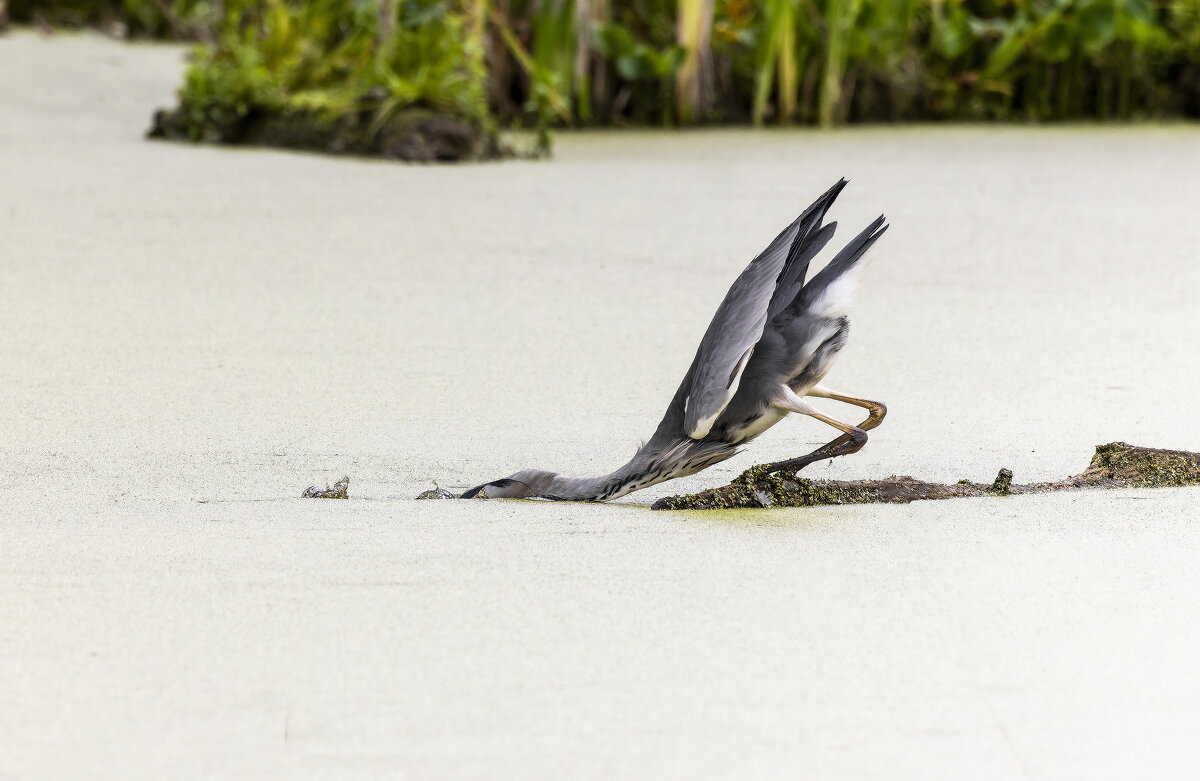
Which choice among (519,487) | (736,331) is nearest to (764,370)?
(736,331)

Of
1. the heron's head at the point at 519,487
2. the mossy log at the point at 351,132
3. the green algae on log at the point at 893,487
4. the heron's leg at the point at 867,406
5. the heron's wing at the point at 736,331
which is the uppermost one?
the heron's wing at the point at 736,331

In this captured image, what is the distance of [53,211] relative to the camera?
479 cm

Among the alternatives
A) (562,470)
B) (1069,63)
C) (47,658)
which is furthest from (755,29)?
(47,658)

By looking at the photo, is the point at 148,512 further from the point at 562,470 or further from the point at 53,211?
the point at 53,211

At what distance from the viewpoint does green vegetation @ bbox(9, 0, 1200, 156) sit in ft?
20.7

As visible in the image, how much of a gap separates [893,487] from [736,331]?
16.2 inches

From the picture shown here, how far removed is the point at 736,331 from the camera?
2322 mm

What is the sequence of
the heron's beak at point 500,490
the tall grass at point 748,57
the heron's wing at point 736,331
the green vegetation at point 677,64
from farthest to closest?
the tall grass at point 748,57
the green vegetation at point 677,64
the heron's beak at point 500,490
the heron's wing at point 736,331

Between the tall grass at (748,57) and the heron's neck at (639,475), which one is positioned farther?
the tall grass at (748,57)

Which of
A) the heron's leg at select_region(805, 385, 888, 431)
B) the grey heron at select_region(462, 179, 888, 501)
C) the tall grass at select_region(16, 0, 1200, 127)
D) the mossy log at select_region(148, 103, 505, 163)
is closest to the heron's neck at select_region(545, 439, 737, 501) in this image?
the grey heron at select_region(462, 179, 888, 501)

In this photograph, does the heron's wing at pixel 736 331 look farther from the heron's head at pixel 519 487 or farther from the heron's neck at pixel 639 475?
the heron's head at pixel 519 487

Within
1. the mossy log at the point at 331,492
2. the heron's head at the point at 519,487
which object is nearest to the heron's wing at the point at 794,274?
the heron's head at the point at 519,487

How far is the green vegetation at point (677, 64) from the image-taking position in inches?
249

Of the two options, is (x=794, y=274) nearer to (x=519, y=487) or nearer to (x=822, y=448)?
(x=822, y=448)
